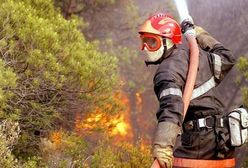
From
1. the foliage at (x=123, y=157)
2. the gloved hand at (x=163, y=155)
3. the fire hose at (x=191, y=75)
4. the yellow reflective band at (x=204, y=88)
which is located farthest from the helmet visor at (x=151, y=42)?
the foliage at (x=123, y=157)

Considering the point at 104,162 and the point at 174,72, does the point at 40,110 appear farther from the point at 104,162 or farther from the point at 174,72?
the point at 174,72

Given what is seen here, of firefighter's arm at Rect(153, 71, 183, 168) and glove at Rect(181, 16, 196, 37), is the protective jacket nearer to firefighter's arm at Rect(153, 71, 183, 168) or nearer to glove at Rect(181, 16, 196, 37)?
firefighter's arm at Rect(153, 71, 183, 168)

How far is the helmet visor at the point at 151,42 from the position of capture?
13.0 feet

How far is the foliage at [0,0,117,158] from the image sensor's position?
5.64 meters

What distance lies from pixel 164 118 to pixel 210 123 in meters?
0.75

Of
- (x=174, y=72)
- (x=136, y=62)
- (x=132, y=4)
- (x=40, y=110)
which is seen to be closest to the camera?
(x=174, y=72)

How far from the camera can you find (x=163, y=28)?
13.0 ft

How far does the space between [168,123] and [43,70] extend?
3081 millimetres

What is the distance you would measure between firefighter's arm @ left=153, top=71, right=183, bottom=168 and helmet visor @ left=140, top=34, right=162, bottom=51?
0.58 m

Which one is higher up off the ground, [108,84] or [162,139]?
[108,84]

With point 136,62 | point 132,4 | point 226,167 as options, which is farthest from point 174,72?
point 136,62

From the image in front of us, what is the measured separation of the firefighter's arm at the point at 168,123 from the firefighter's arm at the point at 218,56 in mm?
824

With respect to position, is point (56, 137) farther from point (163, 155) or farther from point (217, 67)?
point (163, 155)

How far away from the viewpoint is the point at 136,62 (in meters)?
14.3
